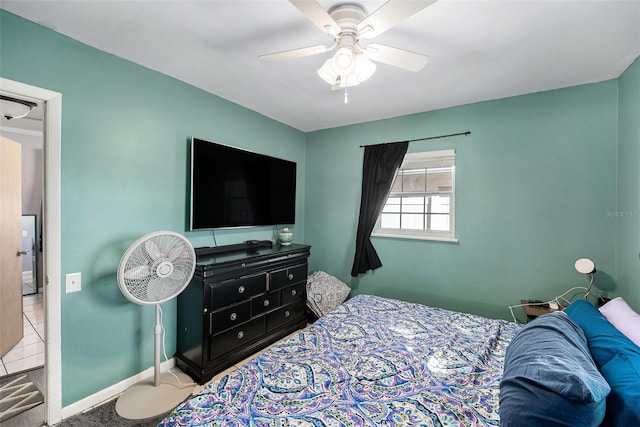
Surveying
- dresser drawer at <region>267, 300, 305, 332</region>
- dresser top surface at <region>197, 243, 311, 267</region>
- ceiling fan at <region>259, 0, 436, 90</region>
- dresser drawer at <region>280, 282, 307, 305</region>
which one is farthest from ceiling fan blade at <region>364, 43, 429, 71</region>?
dresser drawer at <region>267, 300, 305, 332</region>

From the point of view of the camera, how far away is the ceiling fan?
3.76ft

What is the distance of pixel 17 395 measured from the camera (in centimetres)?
190

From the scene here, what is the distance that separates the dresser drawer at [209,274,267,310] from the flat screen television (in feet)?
1.94

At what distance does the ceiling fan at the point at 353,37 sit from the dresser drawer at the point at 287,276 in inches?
73.2

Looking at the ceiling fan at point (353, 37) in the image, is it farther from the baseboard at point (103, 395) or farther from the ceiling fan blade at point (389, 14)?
the baseboard at point (103, 395)

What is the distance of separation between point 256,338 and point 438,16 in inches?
112

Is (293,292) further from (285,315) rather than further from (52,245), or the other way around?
(52,245)

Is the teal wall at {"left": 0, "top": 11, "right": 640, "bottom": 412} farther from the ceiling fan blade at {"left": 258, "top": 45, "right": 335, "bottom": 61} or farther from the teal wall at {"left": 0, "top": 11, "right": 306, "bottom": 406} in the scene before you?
the ceiling fan blade at {"left": 258, "top": 45, "right": 335, "bottom": 61}

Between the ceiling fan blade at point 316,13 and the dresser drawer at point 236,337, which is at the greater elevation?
the ceiling fan blade at point 316,13

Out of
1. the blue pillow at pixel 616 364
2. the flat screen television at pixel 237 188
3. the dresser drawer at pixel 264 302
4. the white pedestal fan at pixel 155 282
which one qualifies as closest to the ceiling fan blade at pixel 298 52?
the flat screen television at pixel 237 188

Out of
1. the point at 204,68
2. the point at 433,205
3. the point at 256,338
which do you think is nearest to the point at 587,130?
the point at 433,205

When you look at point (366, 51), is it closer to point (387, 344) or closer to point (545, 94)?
point (387, 344)

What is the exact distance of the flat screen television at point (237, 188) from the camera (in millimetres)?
2379

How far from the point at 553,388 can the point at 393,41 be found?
6.37ft
